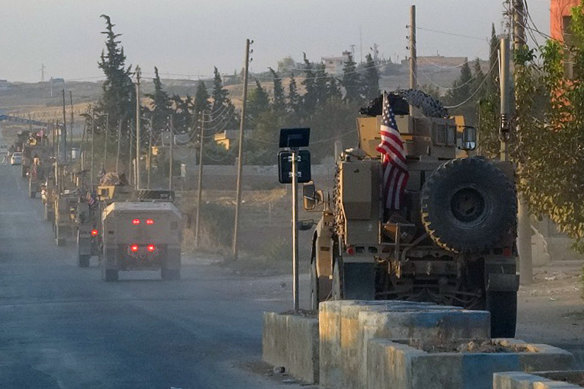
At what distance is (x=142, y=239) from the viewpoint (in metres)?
43.4

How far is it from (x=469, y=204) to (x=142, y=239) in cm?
2591

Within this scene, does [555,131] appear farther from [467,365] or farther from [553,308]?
[467,365]

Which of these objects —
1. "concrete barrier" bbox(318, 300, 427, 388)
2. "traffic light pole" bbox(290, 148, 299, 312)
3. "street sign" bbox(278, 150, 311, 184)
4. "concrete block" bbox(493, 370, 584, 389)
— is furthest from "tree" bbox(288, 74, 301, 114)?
"concrete block" bbox(493, 370, 584, 389)

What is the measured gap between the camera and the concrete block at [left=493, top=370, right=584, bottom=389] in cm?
850

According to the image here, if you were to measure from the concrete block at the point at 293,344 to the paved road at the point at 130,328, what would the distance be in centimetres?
41

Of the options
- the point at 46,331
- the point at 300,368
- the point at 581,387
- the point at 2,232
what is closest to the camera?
the point at 581,387

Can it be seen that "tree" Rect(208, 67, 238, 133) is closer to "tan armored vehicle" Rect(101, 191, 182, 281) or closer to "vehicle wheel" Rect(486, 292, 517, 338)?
"tan armored vehicle" Rect(101, 191, 182, 281)

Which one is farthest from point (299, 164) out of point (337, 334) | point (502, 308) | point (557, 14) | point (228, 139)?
point (228, 139)

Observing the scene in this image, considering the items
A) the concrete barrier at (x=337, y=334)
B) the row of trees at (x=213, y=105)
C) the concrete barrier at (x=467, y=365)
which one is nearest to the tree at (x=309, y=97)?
the row of trees at (x=213, y=105)

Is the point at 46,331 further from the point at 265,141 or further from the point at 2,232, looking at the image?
the point at 265,141

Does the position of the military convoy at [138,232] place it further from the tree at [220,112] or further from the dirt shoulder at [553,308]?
the tree at [220,112]

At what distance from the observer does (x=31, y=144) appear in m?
119

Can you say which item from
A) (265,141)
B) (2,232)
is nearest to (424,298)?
(2,232)

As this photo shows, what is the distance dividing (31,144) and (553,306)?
312ft
